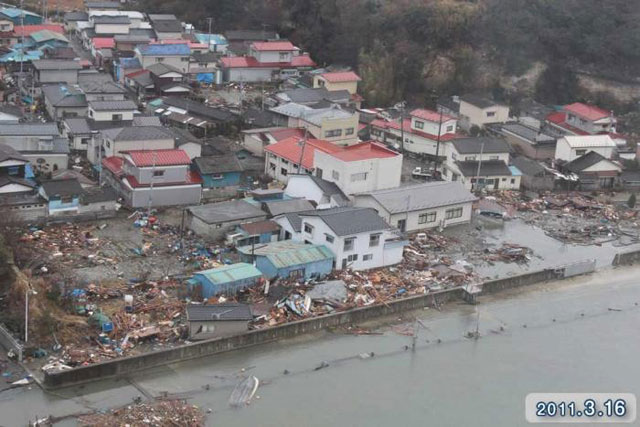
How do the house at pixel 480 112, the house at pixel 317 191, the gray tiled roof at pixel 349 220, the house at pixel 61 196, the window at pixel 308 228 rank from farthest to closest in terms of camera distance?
the house at pixel 480 112
the house at pixel 317 191
the house at pixel 61 196
the window at pixel 308 228
the gray tiled roof at pixel 349 220

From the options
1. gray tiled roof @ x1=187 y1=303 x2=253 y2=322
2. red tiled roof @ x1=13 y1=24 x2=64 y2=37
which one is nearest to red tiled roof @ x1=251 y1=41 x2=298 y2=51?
red tiled roof @ x1=13 y1=24 x2=64 y2=37

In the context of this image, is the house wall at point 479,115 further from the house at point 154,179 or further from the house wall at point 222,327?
the house wall at point 222,327

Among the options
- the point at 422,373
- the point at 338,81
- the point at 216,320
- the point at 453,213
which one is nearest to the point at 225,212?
the point at 216,320

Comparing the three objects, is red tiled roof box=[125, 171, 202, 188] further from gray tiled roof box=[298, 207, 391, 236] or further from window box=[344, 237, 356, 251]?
window box=[344, 237, 356, 251]

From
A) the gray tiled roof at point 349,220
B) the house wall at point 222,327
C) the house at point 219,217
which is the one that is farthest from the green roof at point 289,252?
the house wall at point 222,327

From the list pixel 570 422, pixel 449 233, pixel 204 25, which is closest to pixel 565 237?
pixel 449 233

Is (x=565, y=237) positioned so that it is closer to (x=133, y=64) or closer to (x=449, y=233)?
(x=449, y=233)
